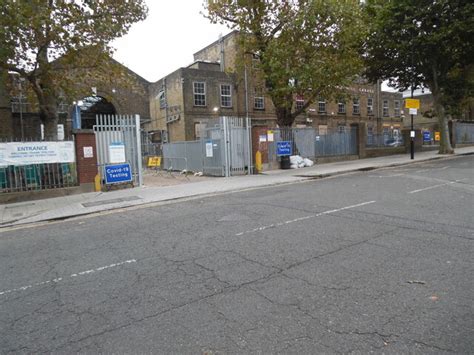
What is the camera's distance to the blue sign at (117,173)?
13398 mm

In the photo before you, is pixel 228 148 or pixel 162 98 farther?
pixel 162 98

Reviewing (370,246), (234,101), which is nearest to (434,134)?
(234,101)

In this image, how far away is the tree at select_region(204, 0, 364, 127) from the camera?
56.0ft

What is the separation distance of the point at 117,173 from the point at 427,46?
19598mm

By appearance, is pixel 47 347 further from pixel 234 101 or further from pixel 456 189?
pixel 234 101

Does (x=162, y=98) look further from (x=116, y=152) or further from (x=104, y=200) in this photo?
(x=104, y=200)

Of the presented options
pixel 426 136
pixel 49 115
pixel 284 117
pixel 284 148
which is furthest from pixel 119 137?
pixel 426 136

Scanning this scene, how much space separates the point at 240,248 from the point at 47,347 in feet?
9.86

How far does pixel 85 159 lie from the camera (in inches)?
511

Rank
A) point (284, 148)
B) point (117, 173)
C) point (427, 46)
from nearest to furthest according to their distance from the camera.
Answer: point (117, 173) → point (284, 148) → point (427, 46)

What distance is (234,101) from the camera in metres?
31.5

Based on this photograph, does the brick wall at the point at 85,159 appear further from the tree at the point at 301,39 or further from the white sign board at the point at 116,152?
the tree at the point at 301,39

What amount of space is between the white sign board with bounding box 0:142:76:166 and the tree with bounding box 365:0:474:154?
18.4m

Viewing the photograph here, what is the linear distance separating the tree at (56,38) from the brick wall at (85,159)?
7.37ft
